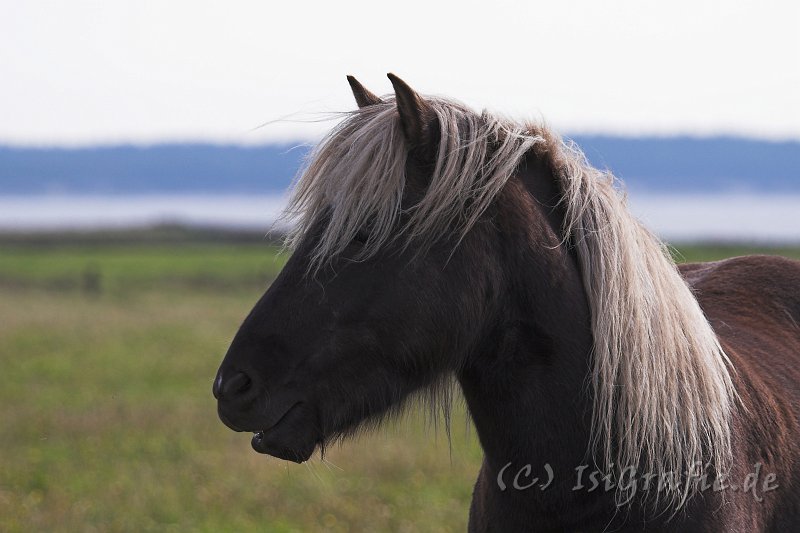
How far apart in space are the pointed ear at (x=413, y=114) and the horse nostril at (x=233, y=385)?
32.9 inches

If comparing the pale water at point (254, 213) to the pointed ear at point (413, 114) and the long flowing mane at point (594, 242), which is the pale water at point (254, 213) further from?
the pointed ear at point (413, 114)

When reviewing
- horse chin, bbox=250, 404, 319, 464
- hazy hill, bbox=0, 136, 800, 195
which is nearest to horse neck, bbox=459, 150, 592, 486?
horse chin, bbox=250, 404, 319, 464

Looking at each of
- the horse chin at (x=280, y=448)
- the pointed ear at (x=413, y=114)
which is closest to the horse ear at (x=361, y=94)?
the pointed ear at (x=413, y=114)

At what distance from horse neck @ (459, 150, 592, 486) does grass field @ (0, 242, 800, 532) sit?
0.28 m

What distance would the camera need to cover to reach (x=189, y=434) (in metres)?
10.5

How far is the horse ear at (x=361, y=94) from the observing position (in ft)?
9.84

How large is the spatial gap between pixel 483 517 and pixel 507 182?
1.17 meters

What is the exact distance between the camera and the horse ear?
Result: 9.84 feet

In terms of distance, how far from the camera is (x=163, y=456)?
31.5 ft

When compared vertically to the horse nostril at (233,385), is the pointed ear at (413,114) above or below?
above

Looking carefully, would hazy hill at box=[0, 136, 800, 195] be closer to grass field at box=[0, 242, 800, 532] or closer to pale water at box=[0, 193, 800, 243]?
pale water at box=[0, 193, 800, 243]

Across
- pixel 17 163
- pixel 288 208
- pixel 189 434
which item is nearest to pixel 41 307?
pixel 189 434

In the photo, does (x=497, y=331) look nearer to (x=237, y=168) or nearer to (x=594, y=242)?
(x=594, y=242)

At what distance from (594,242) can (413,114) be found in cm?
69
